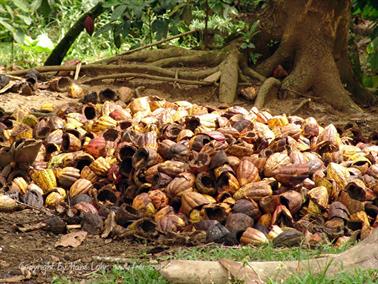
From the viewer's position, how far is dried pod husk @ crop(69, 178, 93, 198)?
548 cm

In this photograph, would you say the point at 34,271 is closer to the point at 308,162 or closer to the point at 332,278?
the point at 332,278

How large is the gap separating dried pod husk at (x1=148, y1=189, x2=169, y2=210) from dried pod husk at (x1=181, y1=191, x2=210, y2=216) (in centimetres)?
13

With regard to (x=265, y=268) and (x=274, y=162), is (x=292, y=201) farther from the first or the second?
(x=265, y=268)

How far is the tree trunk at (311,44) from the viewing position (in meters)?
7.78

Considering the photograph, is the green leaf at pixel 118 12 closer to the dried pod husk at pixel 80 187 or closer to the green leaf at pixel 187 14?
the green leaf at pixel 187 14

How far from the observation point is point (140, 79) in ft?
25.4

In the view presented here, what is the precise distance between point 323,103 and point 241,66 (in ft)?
2.69

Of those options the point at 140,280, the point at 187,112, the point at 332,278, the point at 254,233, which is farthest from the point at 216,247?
the point at 187,112

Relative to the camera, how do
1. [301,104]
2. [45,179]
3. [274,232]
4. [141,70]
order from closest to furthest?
[274,232]
[45,179]
[301,104]
[141,70]

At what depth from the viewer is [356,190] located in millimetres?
5375

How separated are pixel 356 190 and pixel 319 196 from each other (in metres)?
0.26

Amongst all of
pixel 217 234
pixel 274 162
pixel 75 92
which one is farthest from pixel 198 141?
pixel 75 92

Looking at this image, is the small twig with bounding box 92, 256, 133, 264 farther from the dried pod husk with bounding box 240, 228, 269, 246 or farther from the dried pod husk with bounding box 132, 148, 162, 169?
the dried pod husk with bounding box 132, 148, 162, 169

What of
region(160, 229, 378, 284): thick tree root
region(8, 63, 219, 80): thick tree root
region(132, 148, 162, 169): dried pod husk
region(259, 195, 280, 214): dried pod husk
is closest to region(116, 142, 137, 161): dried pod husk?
region(132, 148, 162, 169): dried pod husk
